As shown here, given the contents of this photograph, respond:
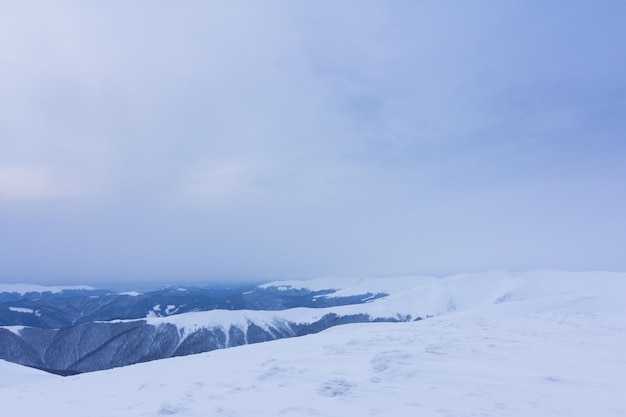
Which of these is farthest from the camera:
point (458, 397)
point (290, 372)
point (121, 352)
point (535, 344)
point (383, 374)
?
point (121, 352)

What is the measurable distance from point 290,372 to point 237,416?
4.41 m

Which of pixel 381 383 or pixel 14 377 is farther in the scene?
pixel 14 377

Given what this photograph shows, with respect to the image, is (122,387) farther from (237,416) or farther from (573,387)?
(573,387)

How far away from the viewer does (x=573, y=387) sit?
387 inches

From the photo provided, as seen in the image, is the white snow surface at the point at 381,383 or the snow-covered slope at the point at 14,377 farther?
the snow-covered slope at the point at 14,377

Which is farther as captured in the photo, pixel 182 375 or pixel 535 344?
pixel 535 344

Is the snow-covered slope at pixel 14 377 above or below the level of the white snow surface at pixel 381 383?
below

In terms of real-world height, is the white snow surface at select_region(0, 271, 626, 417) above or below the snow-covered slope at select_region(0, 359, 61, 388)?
above

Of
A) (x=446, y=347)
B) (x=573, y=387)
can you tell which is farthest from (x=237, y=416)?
(x=446, y=347)

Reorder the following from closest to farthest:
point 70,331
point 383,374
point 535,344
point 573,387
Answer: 1. point 573,387
2. point 383,374
3. point 535,344
4. point 70,331

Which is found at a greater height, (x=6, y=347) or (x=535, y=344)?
(x=535, y=344)

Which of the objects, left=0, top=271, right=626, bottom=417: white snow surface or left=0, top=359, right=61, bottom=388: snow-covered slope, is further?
left=0, top=359, right=61, bottom=388: snow-covered slope

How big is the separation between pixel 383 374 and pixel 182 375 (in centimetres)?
741

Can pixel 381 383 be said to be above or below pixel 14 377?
above
